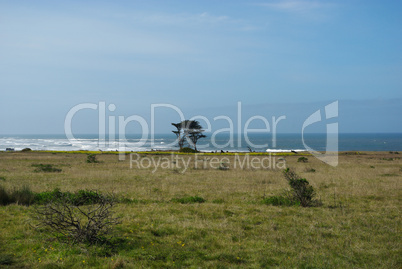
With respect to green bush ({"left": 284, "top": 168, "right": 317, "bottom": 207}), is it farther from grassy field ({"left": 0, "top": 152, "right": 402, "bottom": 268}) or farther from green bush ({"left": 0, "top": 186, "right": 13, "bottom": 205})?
green bush ({"left": 0, "top": 186, "right": 13, "bottom": 205})

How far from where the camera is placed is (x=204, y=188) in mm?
17938

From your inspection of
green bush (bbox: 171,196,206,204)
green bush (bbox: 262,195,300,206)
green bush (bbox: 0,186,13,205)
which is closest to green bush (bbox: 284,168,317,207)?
Result: green bush (bbox: 262,195,300,206)

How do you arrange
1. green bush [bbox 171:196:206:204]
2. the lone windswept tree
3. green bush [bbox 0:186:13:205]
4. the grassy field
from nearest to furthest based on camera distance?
the grassy field
green bush [bbox 0:186:13:205]
green bush [bbox 171:196:206:204]
the lone windswept tree

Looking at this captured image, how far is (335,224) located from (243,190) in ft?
23.9

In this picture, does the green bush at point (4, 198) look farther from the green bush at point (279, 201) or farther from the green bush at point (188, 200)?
the green bush at point (279, 201)

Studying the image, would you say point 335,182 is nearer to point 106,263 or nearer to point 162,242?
point 162,242

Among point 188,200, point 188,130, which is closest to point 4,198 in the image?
point 188,200

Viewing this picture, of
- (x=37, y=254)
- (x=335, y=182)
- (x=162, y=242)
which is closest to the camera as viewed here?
(x=37, y=254)

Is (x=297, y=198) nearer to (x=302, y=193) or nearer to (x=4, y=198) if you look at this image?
(x=302, y=193)

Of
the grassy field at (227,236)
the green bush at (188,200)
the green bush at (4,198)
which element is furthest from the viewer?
the green bush at (188,200)

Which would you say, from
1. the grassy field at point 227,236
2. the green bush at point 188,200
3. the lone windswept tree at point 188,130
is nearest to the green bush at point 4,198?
the grassy field at point 227,236

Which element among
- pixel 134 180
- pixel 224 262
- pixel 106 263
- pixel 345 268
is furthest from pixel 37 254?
pixel 134 180

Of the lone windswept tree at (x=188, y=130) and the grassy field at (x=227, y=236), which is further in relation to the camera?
the lone windswept tree at (x=188, y=130)

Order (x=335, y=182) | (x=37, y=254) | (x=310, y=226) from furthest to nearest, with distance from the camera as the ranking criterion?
(x=335, y=182) → (x=310, y=226) → (x=37, y=254)
